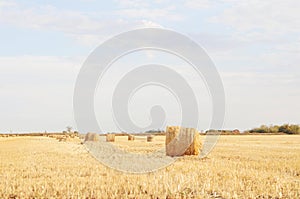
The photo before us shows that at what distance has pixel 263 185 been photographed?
32.4 ft

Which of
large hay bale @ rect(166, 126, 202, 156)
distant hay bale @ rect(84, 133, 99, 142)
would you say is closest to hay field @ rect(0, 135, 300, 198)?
large hay bale @ rect(166, 126, 202, 156)

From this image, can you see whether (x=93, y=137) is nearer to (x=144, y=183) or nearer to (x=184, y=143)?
(x=184, y=143)

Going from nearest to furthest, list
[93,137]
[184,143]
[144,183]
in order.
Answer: [144,183], [184,143], [93,137]

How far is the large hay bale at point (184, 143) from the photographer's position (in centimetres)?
1983

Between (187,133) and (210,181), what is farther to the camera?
(187,133)

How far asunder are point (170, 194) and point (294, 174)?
206 inches

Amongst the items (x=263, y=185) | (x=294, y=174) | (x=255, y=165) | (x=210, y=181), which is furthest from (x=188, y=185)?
(x=255, y=165)

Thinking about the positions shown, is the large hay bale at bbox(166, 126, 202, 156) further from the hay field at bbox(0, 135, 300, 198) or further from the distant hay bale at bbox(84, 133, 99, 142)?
the distant hay bale at bbox(84, 133, 99, 142)

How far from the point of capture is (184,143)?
20.0 meters

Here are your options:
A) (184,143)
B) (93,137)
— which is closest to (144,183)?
(184,143)

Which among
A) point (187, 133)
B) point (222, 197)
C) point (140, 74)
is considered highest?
point (140, 74)

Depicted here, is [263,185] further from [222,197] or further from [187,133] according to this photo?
[187,133]

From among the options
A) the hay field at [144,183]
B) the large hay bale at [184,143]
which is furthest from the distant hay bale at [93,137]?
the hay field at [144,183]

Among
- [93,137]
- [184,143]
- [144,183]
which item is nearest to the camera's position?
[144,183]
